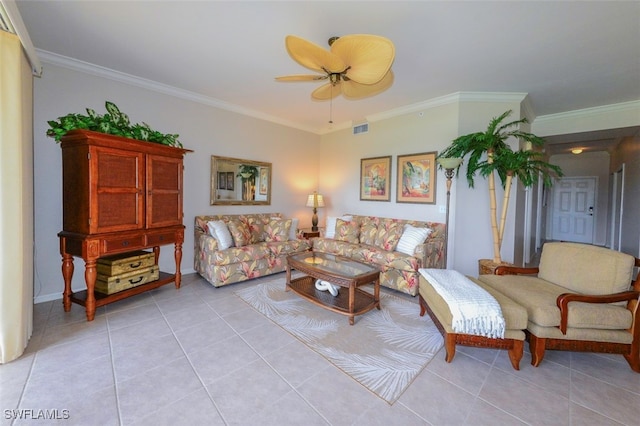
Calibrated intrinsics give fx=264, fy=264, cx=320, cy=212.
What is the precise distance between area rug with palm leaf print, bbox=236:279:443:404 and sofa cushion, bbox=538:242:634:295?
126 cm

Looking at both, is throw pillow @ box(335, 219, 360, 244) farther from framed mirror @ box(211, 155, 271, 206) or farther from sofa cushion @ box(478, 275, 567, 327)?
sofa cushion @ box(478, 275, 567, 327)

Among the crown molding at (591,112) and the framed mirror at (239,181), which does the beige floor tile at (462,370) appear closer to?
the framed mirror at (239,181)

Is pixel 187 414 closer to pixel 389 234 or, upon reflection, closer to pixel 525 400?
pixel 525 400

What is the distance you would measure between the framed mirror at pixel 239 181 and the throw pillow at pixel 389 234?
7.17 ft

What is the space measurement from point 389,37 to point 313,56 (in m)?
1.02

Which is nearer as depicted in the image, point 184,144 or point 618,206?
point 184,144

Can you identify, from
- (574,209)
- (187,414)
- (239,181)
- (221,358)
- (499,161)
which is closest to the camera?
(187,414)

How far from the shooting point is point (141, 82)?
139 inches

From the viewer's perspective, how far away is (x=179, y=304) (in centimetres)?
302

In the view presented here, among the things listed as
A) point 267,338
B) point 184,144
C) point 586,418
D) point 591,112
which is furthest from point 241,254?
point 591,112

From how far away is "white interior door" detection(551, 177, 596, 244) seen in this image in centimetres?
736

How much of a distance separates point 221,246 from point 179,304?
89 centimetres

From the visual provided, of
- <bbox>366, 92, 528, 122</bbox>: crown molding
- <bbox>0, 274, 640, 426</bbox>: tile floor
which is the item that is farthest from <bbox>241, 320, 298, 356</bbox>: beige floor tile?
<bbox>366, 92, 528, 122</bbox>: crown molding

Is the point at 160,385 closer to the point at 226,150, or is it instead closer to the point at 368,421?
the point at 368,421
